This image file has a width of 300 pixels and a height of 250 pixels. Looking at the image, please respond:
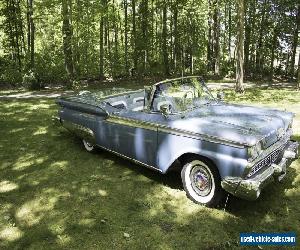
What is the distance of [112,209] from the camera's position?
5.34 metres

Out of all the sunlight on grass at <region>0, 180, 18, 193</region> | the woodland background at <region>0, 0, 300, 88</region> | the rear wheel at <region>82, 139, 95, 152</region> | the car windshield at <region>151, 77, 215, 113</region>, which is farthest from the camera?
the woodland background at <region>0, 0, 300, 88</region>

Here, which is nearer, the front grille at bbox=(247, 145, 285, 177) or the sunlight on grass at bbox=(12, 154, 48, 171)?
the front grille at bbox=(247, 145, 285, 177)

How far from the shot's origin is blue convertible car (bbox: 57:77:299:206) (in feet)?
15.2

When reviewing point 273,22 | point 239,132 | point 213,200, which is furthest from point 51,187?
point 273,22

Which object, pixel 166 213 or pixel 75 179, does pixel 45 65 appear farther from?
pixel 166 213

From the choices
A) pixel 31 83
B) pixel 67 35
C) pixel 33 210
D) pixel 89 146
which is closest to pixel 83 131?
pixel 89 146

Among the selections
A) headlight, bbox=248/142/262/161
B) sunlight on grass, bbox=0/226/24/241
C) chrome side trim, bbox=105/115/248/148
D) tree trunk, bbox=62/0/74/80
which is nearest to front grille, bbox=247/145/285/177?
headlight, bbox=248/142/262/161

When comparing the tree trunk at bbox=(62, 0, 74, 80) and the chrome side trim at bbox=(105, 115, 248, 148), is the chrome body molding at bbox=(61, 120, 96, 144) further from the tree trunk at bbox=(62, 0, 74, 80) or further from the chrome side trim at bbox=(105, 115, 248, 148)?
the tree trunk at bbox=(62, 0, 74, 80)

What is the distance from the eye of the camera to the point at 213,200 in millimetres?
5078

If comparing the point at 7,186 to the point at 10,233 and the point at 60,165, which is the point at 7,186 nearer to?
the point at 60,165

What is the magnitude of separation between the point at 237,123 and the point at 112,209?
7.63 ft

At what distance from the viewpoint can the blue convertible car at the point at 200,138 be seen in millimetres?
4637

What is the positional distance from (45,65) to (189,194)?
23.4 meters

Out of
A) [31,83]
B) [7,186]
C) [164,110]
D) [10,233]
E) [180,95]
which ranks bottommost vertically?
[10,233]
